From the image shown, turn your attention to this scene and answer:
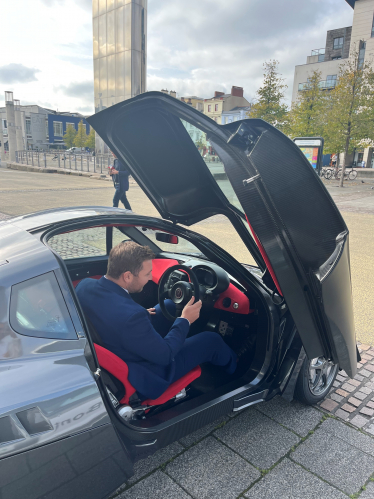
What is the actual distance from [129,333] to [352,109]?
76.3 ft

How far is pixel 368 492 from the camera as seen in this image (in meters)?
2.16

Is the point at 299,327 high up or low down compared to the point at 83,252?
up

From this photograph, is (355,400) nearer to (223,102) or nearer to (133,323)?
(133,323)

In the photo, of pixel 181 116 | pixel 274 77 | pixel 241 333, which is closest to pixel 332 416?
pixel 241 333

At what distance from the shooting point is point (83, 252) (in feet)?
21.6

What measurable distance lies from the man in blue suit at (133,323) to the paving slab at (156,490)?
48 cm

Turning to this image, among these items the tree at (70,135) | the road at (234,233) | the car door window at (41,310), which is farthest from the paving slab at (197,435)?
the tree at (70,135)

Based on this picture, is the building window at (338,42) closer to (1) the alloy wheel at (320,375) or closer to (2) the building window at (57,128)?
(2) the building window at (57,128)

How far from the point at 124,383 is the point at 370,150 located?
5109 centimetres

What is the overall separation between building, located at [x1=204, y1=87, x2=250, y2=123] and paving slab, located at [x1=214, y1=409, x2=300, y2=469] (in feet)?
262

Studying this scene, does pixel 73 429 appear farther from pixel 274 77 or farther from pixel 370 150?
pixel 370 150

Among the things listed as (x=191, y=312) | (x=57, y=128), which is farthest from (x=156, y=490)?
(x=57, y=128)

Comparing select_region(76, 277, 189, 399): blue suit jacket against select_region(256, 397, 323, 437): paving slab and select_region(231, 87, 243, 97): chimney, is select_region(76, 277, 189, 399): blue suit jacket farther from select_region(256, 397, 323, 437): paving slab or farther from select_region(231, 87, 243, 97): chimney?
select_region(231, 87, 243, 97): chimney

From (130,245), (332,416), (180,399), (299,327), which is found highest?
(130,245)
